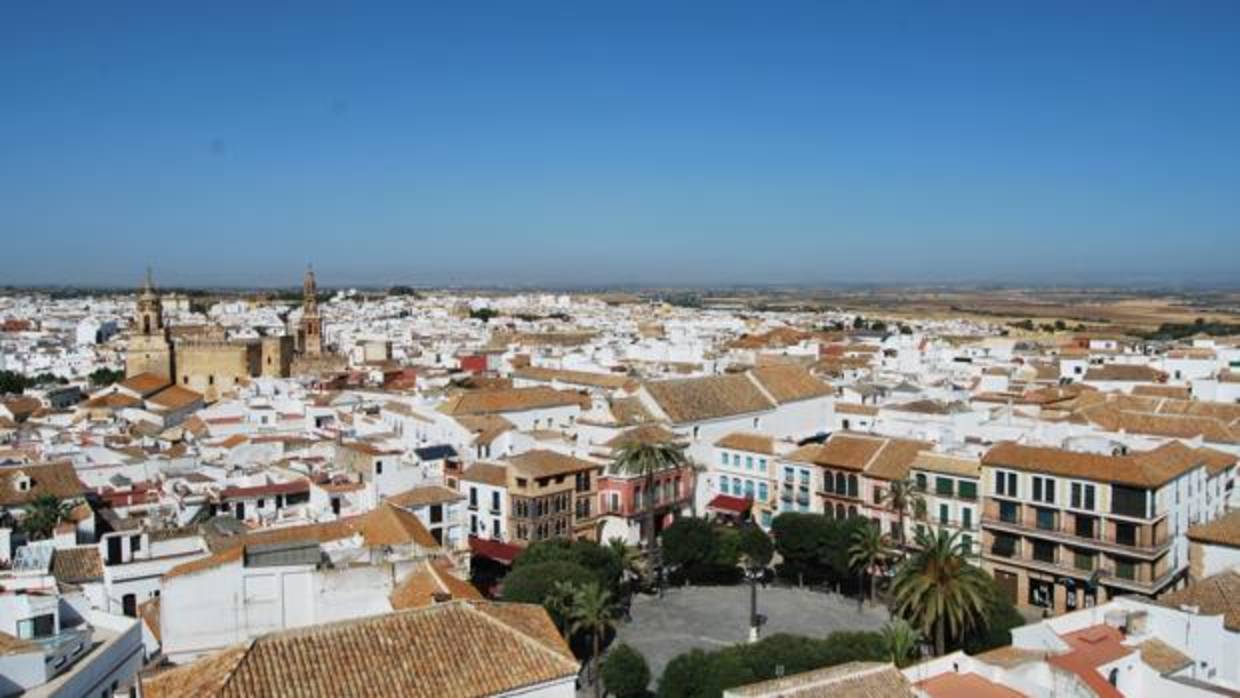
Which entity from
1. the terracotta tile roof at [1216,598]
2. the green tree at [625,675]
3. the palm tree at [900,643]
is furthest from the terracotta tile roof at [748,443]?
the terracotta tile roof at [1216,598]

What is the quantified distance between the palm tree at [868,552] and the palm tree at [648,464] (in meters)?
9.13

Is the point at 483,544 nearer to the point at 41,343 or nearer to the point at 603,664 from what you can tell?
the point at 603,664

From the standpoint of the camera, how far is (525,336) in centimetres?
13988

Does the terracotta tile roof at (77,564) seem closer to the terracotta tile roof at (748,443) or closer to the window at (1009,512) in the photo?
the terracotta tile roof at (748,443)

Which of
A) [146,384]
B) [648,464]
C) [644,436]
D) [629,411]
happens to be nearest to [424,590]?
[648,464]

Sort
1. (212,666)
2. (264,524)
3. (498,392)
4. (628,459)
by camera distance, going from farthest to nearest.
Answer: (498,392), (628,459), (264,524), (212,666)

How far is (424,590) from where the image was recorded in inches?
1014

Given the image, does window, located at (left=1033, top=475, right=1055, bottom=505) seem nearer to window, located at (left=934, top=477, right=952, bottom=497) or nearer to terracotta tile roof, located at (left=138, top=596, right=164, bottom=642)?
window, located at (left=934, top=477, right=952, bottom=497)

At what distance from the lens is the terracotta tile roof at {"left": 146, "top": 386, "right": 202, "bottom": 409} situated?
2876 inches

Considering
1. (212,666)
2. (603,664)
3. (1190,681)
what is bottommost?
(603,664)

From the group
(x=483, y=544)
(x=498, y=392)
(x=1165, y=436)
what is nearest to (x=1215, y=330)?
(x=1165, y=436)

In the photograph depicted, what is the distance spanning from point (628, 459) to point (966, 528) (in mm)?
14235

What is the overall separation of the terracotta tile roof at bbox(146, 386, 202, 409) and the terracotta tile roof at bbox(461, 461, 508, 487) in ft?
113

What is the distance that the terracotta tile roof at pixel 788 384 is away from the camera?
6341 centimetres
